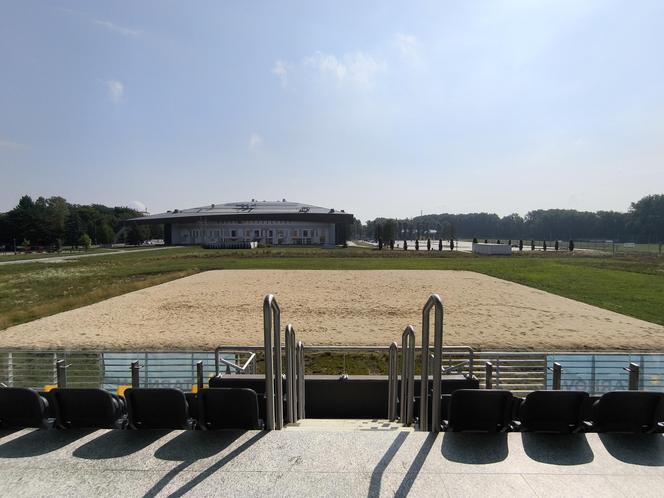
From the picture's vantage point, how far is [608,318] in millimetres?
16562

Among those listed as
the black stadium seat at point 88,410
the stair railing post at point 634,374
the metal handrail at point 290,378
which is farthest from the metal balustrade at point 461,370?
the black stadium seat at point 88,410

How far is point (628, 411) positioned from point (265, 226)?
111906 mm

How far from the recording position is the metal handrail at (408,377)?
16.5 feet

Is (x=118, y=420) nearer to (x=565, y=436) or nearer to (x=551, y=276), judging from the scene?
(x=565, y=436)

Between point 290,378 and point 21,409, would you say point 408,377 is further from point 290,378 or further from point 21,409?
point 21,409

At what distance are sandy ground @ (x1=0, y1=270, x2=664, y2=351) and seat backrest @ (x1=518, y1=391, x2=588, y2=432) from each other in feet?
28.2

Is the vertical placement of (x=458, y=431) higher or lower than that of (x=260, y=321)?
higher

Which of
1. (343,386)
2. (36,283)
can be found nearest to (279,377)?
(343,386)

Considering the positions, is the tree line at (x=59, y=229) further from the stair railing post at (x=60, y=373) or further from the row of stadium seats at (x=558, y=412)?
the row of stadium seats at (x=558, y=412)

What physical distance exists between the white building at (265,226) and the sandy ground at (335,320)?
281 feet

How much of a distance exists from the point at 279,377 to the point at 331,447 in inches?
40.0

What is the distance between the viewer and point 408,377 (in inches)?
211

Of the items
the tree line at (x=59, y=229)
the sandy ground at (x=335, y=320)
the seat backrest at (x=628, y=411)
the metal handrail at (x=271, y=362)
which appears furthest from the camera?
the tree line at (x=59, y=229)

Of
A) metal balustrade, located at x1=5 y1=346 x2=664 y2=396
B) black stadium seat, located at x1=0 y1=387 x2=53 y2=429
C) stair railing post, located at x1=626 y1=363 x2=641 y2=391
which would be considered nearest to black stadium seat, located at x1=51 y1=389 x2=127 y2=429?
black stadium seat, located at x1=0 y1=387 x2=53 y2=429
